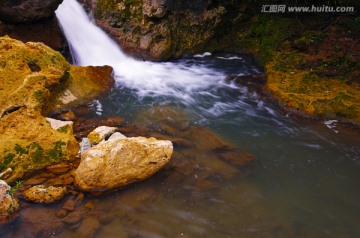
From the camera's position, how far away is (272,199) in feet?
16.8

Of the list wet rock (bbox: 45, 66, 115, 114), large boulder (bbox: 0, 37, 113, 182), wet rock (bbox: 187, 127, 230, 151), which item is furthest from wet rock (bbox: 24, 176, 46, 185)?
wet rock (bbox: 187, 127, 230, 151)

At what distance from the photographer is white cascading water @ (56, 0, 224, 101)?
9156 millimetres

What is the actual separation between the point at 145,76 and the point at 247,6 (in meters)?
5.21

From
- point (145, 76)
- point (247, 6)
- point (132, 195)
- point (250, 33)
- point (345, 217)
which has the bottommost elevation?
point (345, 217)

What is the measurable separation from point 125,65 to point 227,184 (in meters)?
6.30

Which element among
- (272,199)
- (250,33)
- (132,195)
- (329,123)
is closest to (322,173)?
(272,199)

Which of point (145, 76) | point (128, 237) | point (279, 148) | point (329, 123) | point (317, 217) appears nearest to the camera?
point (128, 237)

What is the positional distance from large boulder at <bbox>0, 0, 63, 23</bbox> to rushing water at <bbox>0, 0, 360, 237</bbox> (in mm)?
1340

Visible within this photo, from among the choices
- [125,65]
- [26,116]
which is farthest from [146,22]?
[26,116]

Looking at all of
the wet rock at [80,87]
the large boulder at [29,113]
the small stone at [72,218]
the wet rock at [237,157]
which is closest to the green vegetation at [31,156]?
the large boulder at [29,113]

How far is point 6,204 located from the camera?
416 cm

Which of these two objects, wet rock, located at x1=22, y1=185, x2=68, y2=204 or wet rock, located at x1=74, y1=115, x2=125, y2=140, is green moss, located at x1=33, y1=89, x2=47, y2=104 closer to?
wet rock, located at x1=74, y1=115, x2=125, y2=140

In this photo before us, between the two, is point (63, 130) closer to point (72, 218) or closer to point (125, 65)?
point (72, 218)

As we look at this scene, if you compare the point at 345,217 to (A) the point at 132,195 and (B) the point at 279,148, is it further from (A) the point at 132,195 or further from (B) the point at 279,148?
(A) the point at 132,195
